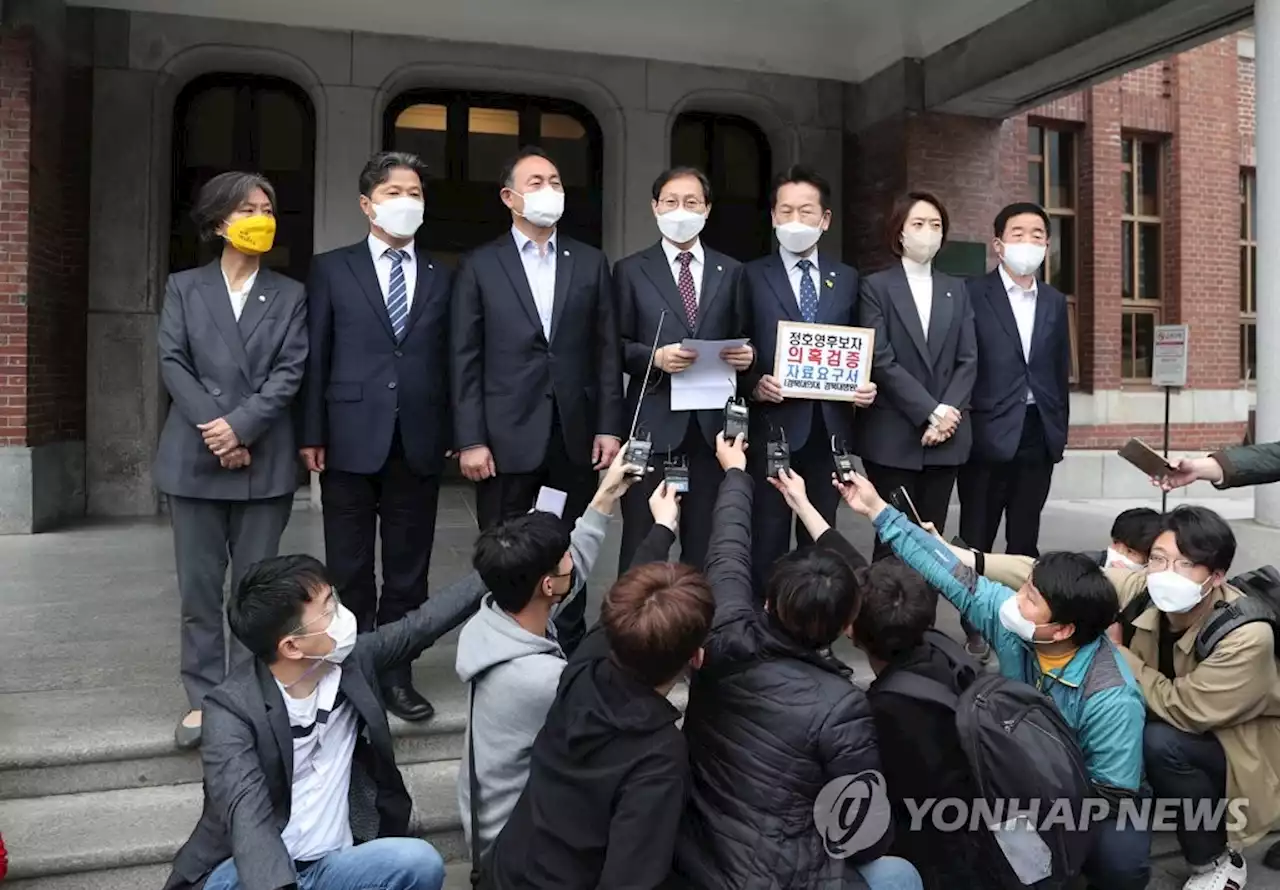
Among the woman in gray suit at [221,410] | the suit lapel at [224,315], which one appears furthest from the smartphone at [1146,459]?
the suit lapel at [224,315]

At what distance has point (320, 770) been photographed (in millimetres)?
2512

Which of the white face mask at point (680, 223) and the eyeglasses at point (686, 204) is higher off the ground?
the eyeglasses at point (686, 204)

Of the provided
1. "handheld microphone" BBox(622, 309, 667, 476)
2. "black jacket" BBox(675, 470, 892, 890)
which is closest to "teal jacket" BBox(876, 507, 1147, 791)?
"black jacket" BBox(675, 470, 892, 890)

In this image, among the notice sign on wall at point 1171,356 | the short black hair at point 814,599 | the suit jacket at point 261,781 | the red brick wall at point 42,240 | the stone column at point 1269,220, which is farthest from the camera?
the notice sign on wall at point 1171,356

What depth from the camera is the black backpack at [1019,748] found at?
8.06 ft

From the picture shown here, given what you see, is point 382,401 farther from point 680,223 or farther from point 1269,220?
point 1269,220

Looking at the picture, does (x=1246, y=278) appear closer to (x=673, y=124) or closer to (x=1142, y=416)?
(x=1142, y=416)

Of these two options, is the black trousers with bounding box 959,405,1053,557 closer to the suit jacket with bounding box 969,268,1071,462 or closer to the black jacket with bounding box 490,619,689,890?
the suit jacket with bounding box 969,268,1071,462

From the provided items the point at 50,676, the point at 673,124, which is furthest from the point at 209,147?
the point at 50,676

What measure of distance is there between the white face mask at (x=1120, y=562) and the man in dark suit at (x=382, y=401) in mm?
2440

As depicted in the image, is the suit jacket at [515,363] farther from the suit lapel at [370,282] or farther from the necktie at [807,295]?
the necktie at [807,295]

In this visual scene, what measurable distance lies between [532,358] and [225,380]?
1.08m

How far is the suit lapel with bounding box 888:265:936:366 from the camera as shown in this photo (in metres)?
4.16

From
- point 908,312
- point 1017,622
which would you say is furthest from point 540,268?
point 1017,622
